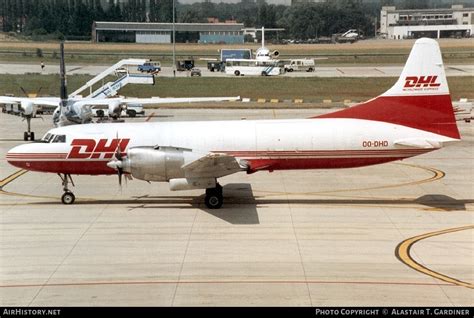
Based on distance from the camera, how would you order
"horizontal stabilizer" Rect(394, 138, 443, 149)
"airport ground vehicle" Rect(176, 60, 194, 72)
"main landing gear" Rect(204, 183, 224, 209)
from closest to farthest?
"main landing gear" Rect(204, 183, 224, 209), "horizontal stabilizer" Rect(394, 138, 443, 149), "airport ground vehicle" Rect(176, 60, 194, 72)

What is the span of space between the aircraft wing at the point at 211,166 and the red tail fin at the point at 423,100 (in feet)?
22.0

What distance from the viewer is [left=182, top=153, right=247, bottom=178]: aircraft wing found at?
27.7m

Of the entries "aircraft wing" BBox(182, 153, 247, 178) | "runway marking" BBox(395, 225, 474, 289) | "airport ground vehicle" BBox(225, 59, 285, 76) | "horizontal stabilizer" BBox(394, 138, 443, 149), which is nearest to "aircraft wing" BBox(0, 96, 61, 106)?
"aircraft wing" BBox(182, 153, 247, 178)

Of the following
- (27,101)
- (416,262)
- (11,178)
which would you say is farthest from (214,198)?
(27,101)

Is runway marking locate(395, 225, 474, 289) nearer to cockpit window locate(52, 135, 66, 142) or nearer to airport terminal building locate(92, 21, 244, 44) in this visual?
cockpit window locate(52, 135, 66, 142)

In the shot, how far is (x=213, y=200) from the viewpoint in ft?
96.8

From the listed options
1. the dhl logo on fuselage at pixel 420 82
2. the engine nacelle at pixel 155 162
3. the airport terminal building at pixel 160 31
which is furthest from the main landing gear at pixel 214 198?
the airport terminal building at pixel 160 31

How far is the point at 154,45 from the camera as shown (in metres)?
117

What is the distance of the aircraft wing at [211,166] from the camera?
90.8 feet

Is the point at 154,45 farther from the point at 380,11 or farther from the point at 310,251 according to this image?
the point at 310,251

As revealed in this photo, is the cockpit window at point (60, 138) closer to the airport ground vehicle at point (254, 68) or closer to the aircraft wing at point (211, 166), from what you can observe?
the aircraft wing at point (211, 166)

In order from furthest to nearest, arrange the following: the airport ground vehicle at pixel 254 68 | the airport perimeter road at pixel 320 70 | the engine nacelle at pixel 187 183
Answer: the airport ground vehicle at pixel 254 68 < the airport perimeter road at pixel 320 70 < the engine nacelle at pixel 187 183
